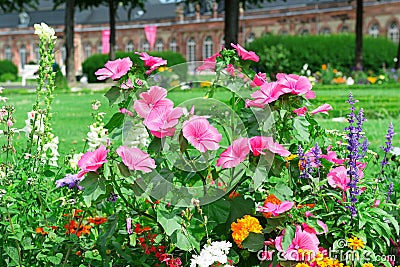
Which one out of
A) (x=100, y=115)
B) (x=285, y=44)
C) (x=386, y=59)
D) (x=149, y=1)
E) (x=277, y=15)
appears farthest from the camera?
(x=149, y=1)

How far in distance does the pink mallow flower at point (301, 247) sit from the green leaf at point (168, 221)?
308mm

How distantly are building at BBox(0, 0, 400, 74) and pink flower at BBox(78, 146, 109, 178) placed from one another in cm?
3900

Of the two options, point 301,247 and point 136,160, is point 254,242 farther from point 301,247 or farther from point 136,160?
point 136,160

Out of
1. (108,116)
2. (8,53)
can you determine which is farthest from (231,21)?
(8,53)

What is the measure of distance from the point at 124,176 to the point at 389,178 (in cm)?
152

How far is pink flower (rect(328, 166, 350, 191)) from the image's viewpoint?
2.43 meters

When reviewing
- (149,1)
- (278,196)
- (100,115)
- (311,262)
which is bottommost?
(311,262)

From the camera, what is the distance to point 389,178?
10.6 ft

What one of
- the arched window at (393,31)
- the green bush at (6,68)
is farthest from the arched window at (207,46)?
the green bush at (6,68)

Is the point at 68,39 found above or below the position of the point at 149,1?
below

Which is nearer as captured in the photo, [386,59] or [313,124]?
[313,124]

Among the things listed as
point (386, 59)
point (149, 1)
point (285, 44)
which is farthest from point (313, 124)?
point (149, 1)

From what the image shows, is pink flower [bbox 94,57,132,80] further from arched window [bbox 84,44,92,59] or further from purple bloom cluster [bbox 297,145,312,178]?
arched window [bbox 84,44,92,59]

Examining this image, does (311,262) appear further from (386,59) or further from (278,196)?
(386,59)
